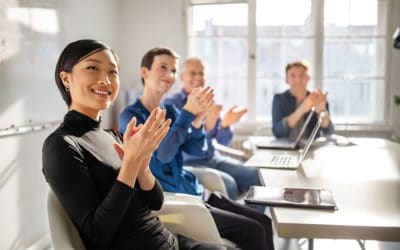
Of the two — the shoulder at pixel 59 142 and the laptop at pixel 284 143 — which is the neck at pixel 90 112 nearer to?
the shoulder at pixel 59 142

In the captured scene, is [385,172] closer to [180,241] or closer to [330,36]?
[180,241]

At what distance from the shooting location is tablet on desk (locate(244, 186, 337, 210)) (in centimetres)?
114

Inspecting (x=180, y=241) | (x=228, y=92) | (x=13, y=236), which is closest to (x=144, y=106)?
(x=180, y=241)

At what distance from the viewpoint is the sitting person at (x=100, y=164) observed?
3.22 feet

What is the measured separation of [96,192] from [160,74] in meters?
0.89

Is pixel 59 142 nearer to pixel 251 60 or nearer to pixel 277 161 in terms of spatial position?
pixel 277 161

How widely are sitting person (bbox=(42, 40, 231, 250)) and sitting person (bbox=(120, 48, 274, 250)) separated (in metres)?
0.33

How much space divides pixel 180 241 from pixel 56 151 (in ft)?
1.65

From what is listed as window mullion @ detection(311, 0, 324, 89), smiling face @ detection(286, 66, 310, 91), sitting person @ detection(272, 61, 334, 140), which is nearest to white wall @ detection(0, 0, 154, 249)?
sitting person @ detection(272, 61, 334, 140)

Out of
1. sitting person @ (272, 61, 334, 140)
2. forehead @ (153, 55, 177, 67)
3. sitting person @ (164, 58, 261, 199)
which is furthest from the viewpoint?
sitting person @ (272, 61, 334, 140)

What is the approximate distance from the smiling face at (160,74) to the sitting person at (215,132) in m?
0.55

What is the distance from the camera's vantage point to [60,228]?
3.40ft

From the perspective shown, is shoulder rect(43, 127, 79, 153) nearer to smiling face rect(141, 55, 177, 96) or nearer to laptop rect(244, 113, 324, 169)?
smiling face rect(141, 55, 177, 96)

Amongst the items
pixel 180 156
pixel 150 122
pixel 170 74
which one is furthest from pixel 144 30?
pixel 150 122
